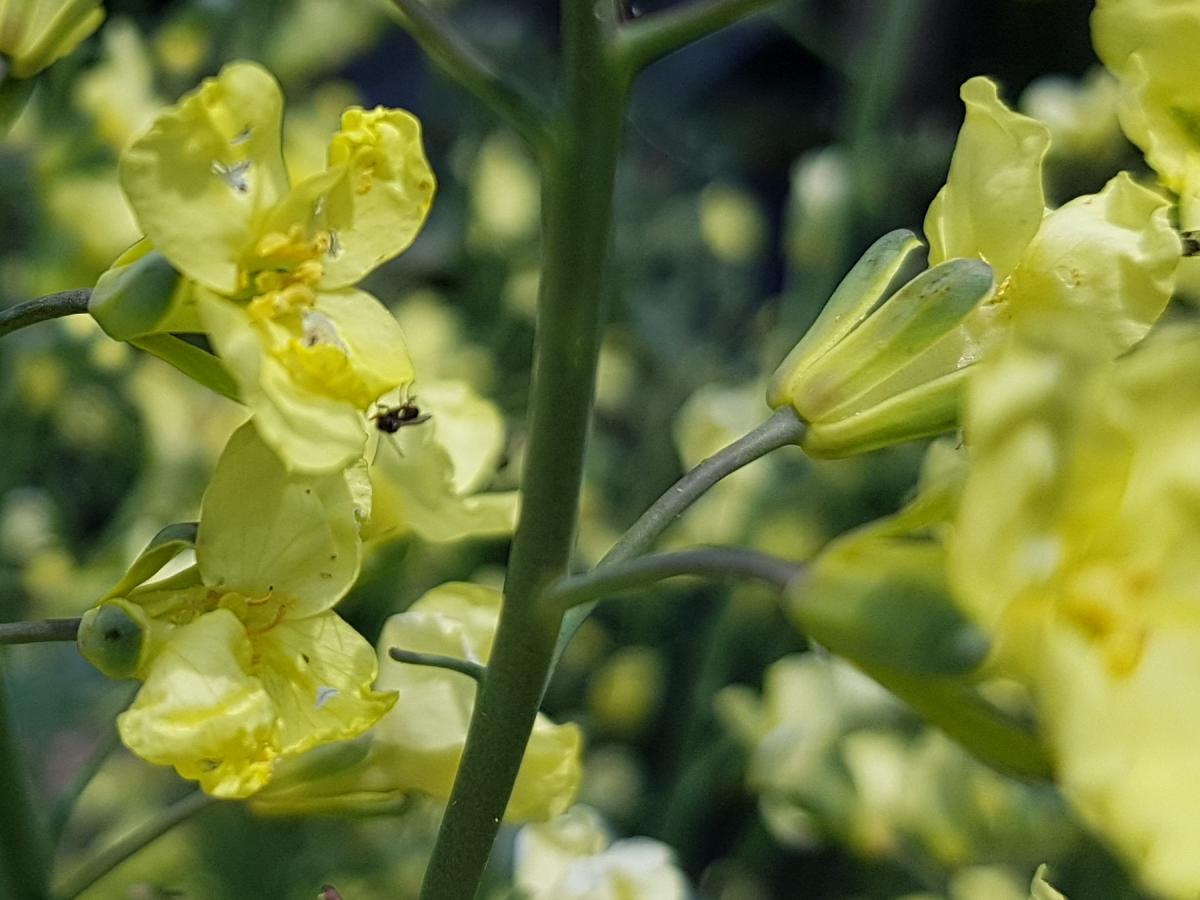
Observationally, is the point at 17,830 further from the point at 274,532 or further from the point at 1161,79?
the point at 1161,79

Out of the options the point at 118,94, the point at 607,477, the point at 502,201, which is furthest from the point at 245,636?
the point at 502,201

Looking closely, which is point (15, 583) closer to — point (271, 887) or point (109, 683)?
point (109, 683)

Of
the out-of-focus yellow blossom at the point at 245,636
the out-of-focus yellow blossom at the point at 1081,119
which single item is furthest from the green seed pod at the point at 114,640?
the out-of-focus yellow blossom at the point at 1081,119

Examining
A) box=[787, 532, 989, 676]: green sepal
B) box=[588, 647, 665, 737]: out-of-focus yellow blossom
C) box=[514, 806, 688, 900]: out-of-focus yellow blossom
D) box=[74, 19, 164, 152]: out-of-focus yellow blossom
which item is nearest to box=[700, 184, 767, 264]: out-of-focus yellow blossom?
box=[588, 647, 665, 737]: out-of-focus yellow blossom

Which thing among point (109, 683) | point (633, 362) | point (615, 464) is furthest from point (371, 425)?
point (633, 362)

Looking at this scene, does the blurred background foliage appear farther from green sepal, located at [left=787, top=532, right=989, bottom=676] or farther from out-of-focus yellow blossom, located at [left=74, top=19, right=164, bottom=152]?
green sepal, located at [left=787, top=532, right=989, bottom=676]
